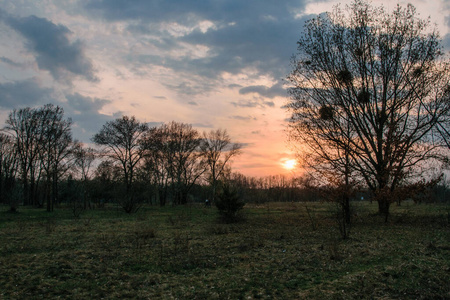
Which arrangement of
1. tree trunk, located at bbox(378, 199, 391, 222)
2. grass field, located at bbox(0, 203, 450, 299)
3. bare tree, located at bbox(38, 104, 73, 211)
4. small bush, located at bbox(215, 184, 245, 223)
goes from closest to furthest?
1. grass field, located at bbox(0, 203, 450, 299)
2. tree trunk, located at bbox(378, 199, 391, 222)
3. small bush, located at bbox(215, 184, 245, 223)
4. bare tree, located at bbox(38, 104, 73, 211)

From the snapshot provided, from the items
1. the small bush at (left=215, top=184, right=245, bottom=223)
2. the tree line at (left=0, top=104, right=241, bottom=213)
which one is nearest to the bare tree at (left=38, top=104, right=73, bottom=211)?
the tree line at (left=0, top=104, right=241, bottom=213)

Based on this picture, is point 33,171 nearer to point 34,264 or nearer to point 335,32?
point 34,264

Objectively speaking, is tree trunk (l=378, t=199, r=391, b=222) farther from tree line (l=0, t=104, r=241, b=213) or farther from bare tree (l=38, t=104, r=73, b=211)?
bare tree (l=38, t=104, r=73, b=211)

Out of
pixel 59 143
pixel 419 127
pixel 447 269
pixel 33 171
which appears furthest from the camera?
pixel 33 171

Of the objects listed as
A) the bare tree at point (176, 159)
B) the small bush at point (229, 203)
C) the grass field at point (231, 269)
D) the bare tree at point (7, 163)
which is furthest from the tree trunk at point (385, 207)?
the bare tree at point (7, 163)

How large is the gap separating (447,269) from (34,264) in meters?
10.1

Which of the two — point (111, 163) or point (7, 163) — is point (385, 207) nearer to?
point (111, 163)

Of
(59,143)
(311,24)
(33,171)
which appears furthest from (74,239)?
(33,171)

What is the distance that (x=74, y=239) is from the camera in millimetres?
11938


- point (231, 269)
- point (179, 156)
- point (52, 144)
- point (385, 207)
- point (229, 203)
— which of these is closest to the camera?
point (231, 269)

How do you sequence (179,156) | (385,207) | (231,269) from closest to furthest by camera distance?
(231,269) < (385,207) < (179,156)

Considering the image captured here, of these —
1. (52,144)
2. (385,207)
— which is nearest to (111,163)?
(52,144)

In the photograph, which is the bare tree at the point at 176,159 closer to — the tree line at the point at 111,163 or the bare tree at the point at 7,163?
the tree line at the point at 111,163

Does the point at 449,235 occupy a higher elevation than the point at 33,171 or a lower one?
lower
